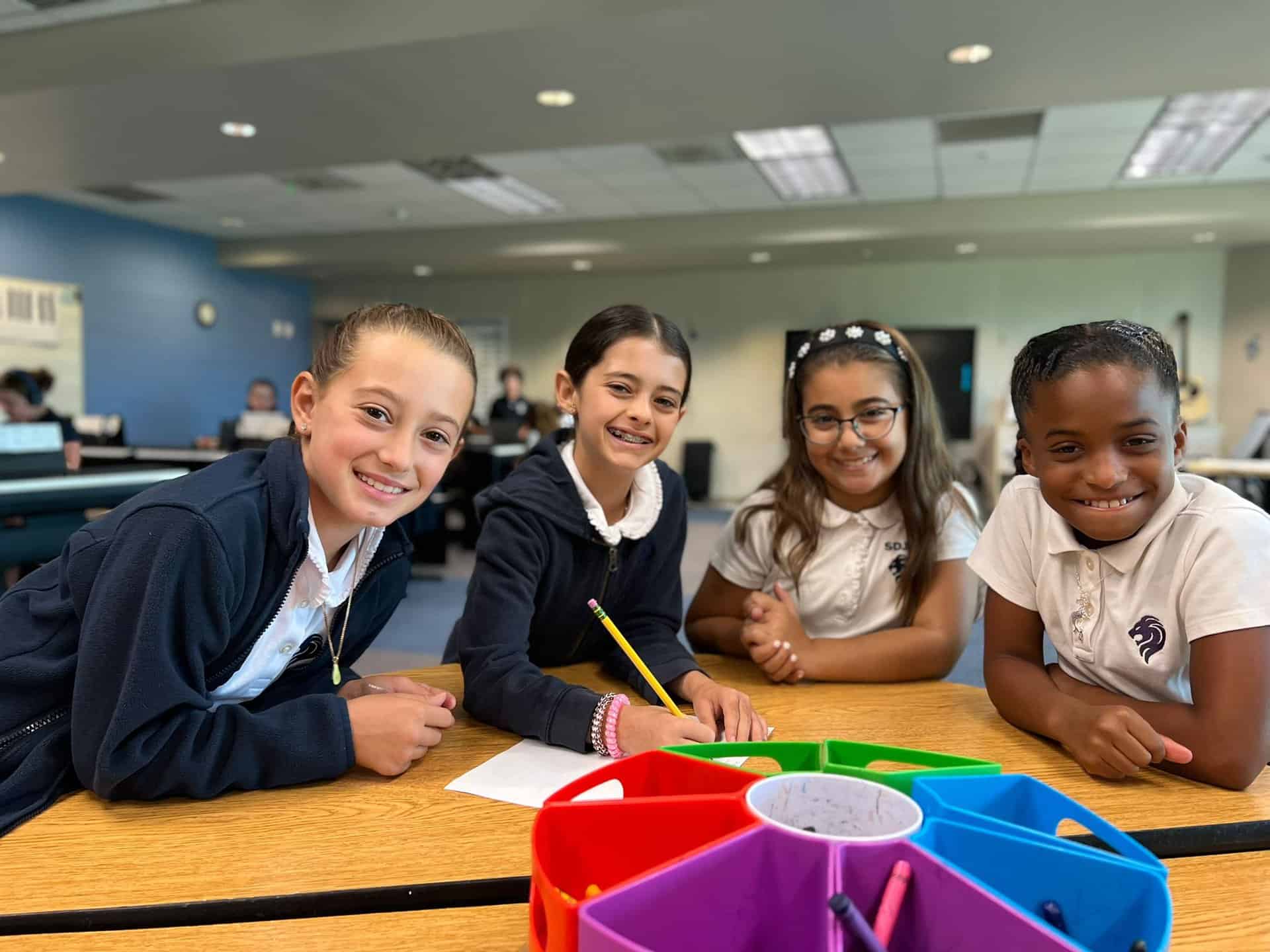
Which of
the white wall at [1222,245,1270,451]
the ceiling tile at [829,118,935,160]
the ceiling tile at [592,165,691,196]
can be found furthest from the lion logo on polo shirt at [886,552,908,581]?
the white wall at [1222,245,1270,451]

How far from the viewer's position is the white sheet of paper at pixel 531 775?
80 centimetres

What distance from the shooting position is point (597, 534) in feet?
4.04

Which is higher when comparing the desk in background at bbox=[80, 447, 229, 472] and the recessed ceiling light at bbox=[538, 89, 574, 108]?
the recessed ceiling light at bbox=[538, 89, 574, 108]

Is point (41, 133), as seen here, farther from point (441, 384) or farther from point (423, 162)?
point (441, 384)

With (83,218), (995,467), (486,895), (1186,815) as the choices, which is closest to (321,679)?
(486,895)

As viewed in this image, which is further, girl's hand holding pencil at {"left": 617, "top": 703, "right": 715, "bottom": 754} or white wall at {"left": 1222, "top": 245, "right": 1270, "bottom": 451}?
white wall at {"left": 1222, "top": 245, "right": 1270, "bottom": 451}

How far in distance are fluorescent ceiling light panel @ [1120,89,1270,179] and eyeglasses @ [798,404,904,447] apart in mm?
4078

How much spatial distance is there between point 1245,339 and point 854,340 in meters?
8.75

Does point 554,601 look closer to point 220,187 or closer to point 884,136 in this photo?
point 884,136

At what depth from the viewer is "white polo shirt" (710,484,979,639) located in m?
1.45

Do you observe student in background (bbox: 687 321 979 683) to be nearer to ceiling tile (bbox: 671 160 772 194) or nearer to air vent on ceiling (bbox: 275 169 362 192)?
ceiling tile (bbox: 671 160 772 194)

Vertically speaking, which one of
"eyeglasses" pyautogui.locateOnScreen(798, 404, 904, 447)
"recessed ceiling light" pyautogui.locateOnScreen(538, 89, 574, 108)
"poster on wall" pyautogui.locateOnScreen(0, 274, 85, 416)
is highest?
"recessed ceiling light" pyautogui.locateOnScreen(538, 89, 574, 108)

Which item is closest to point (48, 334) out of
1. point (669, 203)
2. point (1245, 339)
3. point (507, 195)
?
point (507, 195)

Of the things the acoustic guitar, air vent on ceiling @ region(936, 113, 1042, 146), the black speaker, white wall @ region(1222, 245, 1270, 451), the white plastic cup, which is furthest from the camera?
the black speaker
